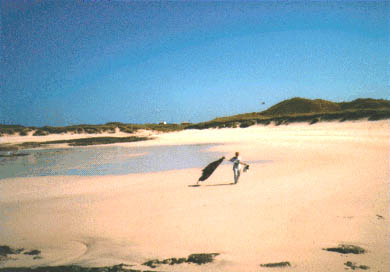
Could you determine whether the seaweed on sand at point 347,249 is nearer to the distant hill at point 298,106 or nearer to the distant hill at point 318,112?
the distant hill at point 318,112

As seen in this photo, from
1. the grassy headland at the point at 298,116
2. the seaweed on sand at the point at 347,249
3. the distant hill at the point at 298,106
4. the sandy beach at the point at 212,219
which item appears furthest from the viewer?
the distant hill at the point at 298,106

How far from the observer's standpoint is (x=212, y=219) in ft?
22.7

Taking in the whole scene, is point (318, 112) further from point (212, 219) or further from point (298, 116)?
point (212, 219)

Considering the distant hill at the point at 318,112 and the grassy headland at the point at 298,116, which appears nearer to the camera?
the distant hill at the point at 318,112

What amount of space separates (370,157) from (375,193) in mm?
6899

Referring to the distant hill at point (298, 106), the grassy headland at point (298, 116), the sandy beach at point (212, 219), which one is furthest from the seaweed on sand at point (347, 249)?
the distant hill at point (298, 106)

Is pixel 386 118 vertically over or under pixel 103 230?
over

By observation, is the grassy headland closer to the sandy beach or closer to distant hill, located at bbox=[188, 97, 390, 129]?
distant hill, located at bbox=[188, 97, 390, 129]

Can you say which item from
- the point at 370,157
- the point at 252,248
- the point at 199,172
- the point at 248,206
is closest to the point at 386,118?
the point at 370,157

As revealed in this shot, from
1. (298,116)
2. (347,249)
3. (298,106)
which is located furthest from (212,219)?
(298,106)

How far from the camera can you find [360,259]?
15.1ft

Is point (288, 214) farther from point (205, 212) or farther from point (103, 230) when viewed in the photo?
point (103, 230)

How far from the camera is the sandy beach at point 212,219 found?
510cm

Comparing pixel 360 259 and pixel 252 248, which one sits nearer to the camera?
pixel 360 259
